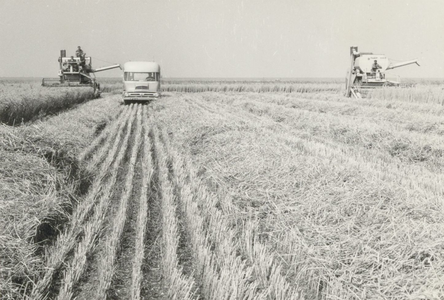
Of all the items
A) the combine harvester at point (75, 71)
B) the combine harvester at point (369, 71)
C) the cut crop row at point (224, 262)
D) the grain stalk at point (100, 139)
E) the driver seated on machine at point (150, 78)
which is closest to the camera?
the cut crop row at point (224, 262)

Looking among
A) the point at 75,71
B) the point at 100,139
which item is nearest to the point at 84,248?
the point at 100,139

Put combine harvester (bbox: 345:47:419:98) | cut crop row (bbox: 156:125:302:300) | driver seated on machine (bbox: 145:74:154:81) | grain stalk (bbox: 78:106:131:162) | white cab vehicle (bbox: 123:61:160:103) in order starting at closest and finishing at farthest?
cut crop row (bbox: 156:125:302:300) → grain stalk (bbox: 78:106:131:162) → combine harvester (bbox: 345:47:419:98) → white cab vehicle (bbox: 123:61:160:103) → driver seated on machine (bbox: 145:74:154:81)

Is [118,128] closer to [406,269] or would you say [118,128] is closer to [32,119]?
[32,119]

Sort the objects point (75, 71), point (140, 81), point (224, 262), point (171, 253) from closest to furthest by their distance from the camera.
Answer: point (224, 262) → point (171, 253) → point (140, 81) → point (75, 71)

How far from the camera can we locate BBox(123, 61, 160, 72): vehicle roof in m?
25.1

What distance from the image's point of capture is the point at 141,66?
25.2m

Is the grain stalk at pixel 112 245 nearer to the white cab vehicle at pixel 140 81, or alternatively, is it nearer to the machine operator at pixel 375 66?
the white cab vehicle at pixel 140 81

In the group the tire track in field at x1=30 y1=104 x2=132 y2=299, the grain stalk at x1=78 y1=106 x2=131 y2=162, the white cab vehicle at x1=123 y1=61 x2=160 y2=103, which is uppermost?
the white cab vehicle at x1=123 y1=61 x2=160 y2=103

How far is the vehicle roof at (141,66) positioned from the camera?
2509 centimetres

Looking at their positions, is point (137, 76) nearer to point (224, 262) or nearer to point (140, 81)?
point (140, 81)

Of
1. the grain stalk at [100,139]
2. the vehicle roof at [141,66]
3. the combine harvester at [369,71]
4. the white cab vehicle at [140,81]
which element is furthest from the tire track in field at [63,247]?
the combine harvester at [369,71]

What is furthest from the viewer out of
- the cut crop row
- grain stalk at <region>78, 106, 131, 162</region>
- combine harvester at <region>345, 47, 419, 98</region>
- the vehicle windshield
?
the vehicle windshield

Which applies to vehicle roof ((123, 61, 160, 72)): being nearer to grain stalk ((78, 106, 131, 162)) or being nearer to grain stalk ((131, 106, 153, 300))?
grain stalk ((78, 106, 131, 162))

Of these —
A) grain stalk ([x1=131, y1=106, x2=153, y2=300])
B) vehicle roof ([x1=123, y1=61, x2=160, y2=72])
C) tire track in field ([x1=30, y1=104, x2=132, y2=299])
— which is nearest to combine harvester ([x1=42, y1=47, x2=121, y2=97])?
vehicle roof ([x1=123, y1=61, x2=160, y2=72])
